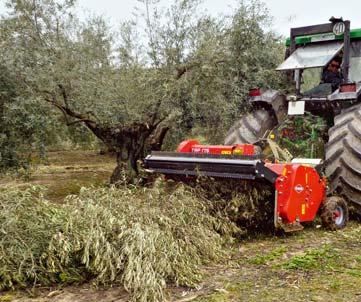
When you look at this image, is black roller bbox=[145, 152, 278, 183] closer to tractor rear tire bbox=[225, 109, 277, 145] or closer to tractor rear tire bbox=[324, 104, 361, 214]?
tractor rear tire bbox=[324, 104, 361, 214]

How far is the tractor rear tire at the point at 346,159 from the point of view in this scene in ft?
17.8

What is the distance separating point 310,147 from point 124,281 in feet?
12.3

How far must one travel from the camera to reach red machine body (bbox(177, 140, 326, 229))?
493 centimetres

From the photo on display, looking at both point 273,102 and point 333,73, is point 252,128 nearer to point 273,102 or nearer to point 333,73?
point 273,102

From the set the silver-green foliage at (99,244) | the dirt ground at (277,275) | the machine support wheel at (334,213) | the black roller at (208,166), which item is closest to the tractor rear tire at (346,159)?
the machine support wheel at (334,213)

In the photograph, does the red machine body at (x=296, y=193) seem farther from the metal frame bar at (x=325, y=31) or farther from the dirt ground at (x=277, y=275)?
the metal frame bar at (x=325, y=31)

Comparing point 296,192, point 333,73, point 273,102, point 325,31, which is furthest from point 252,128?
point 296,192

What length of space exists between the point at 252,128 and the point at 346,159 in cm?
150

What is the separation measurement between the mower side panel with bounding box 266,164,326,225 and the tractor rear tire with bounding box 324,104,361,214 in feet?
0.93

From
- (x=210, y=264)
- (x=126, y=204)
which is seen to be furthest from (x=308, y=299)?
(x=126, y=204)

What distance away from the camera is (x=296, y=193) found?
506 cm

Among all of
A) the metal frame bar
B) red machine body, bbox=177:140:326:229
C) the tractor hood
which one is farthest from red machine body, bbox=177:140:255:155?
the metal frame bar

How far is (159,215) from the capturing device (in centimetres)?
423

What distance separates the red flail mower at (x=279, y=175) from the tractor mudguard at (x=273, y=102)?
3.61ft
